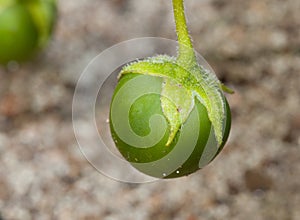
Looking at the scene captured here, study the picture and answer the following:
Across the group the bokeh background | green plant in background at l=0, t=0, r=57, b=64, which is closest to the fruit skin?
the bokeh background

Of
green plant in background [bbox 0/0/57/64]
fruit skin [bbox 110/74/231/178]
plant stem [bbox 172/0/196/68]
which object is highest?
plant stem [bbox 172/0/196/68]

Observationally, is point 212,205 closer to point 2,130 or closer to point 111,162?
point 111,162

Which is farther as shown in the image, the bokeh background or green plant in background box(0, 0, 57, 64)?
green plant in background box(0, 0, 57, 64)

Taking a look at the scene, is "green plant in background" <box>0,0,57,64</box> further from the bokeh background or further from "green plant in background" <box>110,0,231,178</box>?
"green plant in background" <box>110,0,231,178</box>

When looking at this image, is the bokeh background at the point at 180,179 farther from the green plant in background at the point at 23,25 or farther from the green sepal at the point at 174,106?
the green sepal at the point at 174,106

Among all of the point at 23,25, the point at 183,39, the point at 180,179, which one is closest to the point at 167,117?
the point at 183,39

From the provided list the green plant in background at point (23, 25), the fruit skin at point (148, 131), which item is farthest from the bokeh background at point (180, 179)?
the fruit skin at point (148, 131)
